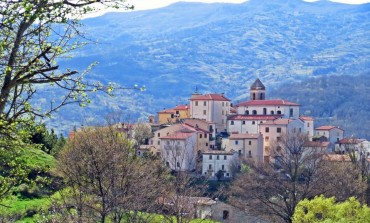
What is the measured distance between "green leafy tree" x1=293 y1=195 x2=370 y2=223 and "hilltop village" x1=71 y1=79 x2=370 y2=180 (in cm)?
3624

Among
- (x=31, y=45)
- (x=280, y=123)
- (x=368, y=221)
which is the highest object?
(x=280, y=123)

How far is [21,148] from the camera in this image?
40.8ft

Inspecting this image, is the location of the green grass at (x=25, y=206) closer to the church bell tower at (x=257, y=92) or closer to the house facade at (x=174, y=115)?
the house facade at (x=174, y=115)

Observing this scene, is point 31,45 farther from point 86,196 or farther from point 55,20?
point 86,196

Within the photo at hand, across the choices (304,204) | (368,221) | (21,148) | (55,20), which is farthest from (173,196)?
(55,20)

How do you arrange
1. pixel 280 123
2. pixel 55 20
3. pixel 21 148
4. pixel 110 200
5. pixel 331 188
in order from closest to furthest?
pixel 55 20
pixel 21 148
pixel 110 200
pixel 331 188
pixel 280 123

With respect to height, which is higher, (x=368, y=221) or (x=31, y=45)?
(x=31, y=45)

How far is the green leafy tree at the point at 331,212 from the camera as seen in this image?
115ft

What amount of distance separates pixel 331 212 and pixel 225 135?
6311 centimetres

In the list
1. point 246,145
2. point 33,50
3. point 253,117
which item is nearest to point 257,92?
point 253,117

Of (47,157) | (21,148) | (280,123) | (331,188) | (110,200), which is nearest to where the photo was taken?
(21,148)

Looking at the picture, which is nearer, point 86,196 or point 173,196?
point 86,196

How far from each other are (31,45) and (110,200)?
17255 mm

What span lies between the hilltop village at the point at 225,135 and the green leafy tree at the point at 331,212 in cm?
3624
